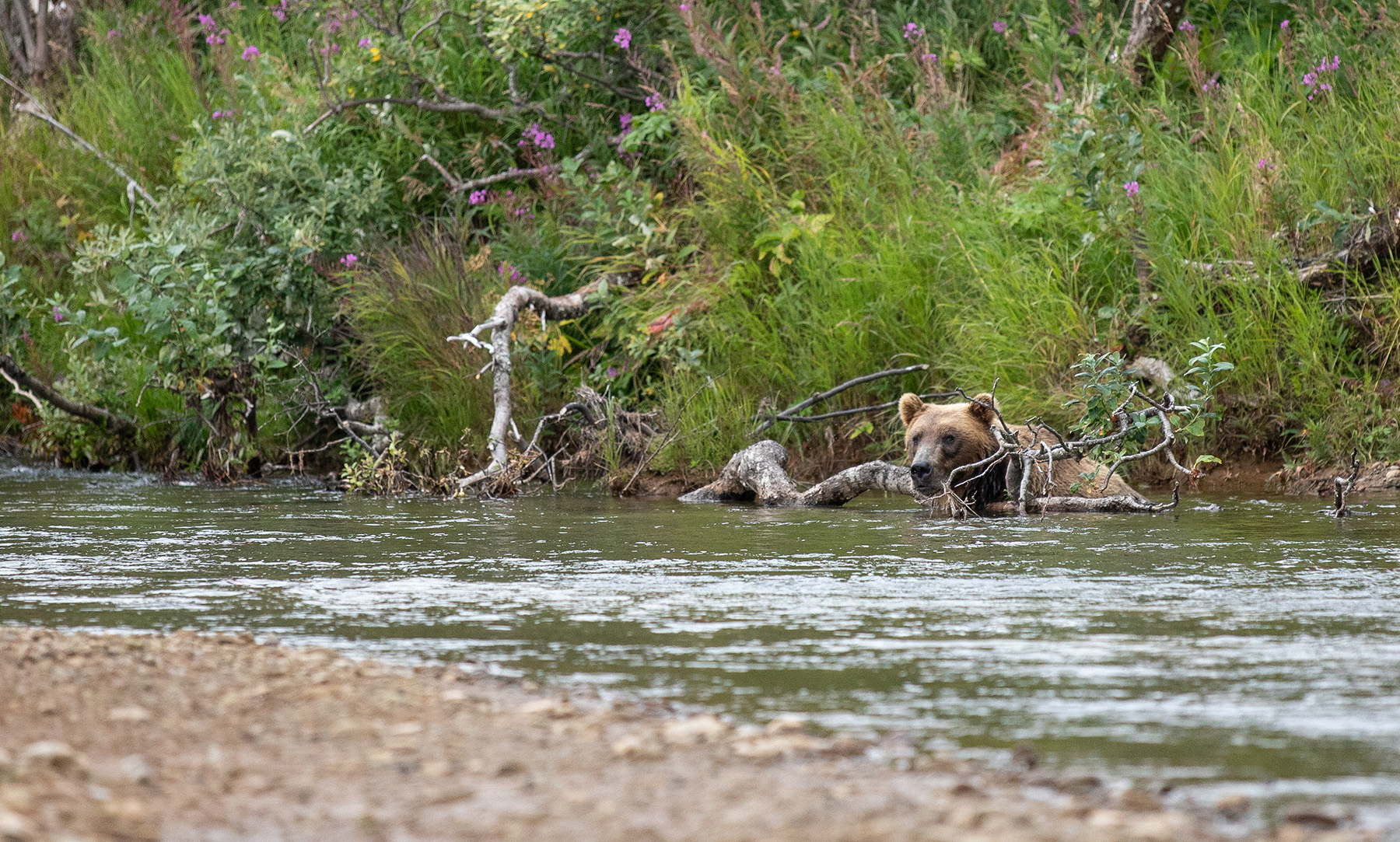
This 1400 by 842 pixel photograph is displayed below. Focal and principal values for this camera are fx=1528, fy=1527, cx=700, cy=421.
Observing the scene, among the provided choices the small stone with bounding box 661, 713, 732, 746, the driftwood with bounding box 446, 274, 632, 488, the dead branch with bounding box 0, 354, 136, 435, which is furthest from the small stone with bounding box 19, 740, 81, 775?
the dead branch with bounding box 0, 354, 136, 435

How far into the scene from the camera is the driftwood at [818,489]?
6.72 m

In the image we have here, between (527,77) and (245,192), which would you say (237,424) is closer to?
(245,192)

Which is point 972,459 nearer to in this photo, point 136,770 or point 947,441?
point 947,441

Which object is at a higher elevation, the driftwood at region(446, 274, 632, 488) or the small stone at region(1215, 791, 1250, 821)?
the driftwood at region(446, 274, 632, 488)

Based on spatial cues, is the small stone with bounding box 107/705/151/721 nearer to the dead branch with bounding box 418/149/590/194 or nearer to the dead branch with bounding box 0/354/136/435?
the dead branch with bounding box 0/354/136/435

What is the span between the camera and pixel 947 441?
689 centimetres

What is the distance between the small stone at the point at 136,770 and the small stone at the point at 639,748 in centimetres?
70

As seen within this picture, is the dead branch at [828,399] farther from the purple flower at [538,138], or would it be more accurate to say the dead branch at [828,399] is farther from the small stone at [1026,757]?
the small stone at [1026,757]

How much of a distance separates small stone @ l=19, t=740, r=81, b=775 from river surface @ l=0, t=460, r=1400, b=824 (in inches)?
40.0

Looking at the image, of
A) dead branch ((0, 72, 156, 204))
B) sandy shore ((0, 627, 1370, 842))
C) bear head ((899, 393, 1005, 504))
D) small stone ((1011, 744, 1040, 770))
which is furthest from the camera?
dead branch ((0, 72, 156, 204))

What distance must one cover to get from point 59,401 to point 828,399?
4942mm

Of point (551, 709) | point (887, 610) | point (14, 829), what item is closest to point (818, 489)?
point (887, 610)

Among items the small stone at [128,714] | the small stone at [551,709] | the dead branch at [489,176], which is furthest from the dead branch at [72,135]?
the small stone at [551,709]

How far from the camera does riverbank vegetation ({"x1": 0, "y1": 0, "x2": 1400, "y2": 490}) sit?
309 inches
